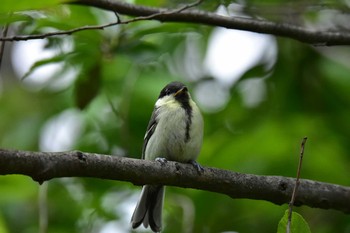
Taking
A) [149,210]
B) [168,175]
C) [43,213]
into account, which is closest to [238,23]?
[168,175]

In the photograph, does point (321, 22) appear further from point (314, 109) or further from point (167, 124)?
point (167, 124)

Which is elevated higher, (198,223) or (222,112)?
(222,112)

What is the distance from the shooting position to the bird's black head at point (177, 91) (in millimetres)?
5223

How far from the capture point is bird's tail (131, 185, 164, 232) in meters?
4.99

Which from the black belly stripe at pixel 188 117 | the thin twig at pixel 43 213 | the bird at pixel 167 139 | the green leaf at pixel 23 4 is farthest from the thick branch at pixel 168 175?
the thin twig at pixel 43 213

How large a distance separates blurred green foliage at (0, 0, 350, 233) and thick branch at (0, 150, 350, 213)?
93 centimetres

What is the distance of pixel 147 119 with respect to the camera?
5.59 meters

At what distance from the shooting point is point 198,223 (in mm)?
5082

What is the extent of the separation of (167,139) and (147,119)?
75 cm

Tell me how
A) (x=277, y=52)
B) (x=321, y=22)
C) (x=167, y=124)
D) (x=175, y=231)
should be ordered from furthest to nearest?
(x=321, y=22), (x=277, y=52), (x=175, y=231), (x=167, y=124)

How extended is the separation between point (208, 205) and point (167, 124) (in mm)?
733

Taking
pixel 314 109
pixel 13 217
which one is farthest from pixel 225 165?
pixel 13 217

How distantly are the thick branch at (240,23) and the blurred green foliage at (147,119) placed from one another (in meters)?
0.16

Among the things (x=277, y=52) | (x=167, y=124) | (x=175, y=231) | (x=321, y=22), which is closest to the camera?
(x=167, y=124)
